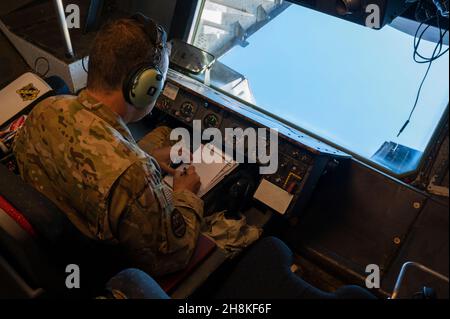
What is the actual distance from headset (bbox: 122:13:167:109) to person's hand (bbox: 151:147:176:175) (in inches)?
15.4

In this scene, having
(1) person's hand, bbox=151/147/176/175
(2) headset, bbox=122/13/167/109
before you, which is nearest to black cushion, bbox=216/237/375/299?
(1) person's hand, bbox=151/147/176/175

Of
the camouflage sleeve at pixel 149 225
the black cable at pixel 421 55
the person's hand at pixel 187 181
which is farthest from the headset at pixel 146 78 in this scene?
the black cable at pixel 421 55

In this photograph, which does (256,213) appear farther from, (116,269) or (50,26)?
(50,26)

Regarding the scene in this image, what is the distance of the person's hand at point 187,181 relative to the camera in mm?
1432

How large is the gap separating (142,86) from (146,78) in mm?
26

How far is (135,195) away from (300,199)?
2.49 ft

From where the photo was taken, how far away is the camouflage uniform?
106 cm

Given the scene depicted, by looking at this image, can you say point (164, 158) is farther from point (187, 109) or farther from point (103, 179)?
point (103, 179)

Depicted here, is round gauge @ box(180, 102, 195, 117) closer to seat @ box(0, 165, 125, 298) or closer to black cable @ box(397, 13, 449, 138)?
seat @ box(0, 165, 125, 298)

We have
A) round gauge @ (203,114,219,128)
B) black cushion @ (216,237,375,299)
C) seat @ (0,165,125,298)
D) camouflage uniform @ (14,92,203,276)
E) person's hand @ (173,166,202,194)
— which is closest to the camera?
seat @ (0,165,125,298)

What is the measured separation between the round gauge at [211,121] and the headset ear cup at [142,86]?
49cm

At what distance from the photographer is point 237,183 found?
1.53 m

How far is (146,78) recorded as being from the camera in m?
1.14

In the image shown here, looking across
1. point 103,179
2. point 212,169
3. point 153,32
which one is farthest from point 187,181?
point 153,32
